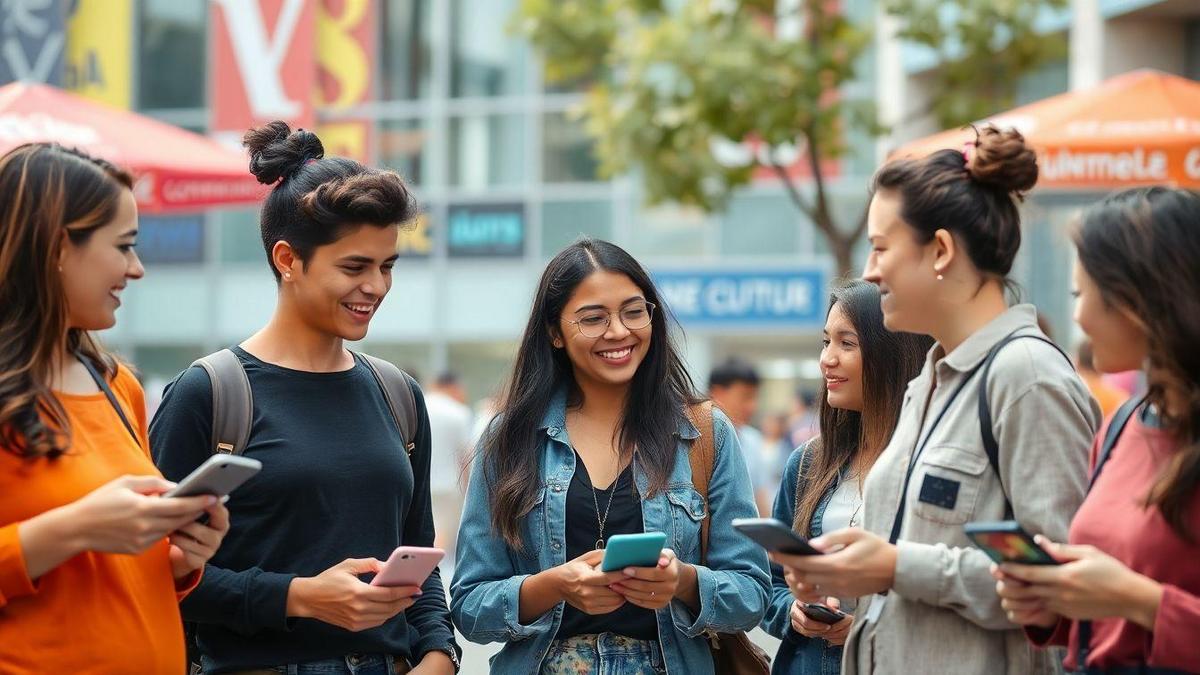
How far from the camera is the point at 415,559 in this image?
12.5ft

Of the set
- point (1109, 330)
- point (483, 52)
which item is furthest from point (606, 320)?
point (483, 52)

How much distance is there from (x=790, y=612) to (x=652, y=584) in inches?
28.1

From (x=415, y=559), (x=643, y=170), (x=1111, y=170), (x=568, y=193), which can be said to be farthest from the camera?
(x=568, y=193)

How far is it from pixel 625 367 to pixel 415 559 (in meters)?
1.04

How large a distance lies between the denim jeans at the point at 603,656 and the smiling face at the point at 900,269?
1214mm

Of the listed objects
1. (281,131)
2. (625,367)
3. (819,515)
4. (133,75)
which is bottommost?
(819,515)

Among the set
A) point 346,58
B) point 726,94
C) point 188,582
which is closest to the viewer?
point 188,582

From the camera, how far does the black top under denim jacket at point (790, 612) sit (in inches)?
185

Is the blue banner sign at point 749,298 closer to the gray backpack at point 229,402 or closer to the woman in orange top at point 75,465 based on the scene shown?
the gray backpack at point 229,402

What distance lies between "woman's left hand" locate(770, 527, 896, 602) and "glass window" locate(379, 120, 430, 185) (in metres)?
21.8

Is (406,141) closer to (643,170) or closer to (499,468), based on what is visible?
(643,170)

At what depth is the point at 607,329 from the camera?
15.1 ft

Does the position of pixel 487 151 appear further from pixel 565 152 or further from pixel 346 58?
pixel 346 58

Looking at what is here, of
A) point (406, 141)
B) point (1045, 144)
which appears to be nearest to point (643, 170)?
point (1045, 144)
